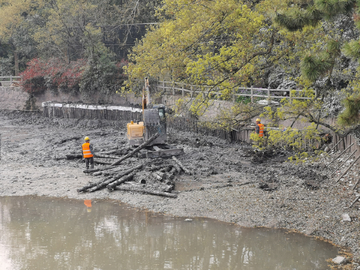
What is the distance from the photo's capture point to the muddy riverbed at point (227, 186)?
431 inches

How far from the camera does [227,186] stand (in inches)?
557

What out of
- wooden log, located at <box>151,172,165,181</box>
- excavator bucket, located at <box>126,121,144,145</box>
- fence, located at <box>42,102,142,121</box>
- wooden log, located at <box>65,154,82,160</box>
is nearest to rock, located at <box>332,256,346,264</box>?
wooden log, located at <box>151,172,165,181</box>

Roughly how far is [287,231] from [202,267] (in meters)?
2.90

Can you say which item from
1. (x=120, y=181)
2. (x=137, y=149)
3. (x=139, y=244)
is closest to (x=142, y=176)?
(x=120, y=181)

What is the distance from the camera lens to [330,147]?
1684cm

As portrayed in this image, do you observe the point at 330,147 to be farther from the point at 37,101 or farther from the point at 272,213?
the point at 37,101

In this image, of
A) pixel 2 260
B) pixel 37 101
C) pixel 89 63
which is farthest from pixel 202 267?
pixel 37 101

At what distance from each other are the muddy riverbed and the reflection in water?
644 millimetres

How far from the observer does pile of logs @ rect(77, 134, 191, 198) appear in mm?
14094

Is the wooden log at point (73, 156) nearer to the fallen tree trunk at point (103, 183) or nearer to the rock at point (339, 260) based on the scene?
the fallen tree trunk at point (103, 183)

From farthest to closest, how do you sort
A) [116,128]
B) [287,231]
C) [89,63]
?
[89,63]
[116,128]
[287,231]

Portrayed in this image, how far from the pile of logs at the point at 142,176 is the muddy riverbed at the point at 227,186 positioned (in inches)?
9.2

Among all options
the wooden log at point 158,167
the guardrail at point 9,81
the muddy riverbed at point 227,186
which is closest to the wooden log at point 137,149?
the muddy riverbed at point 227,186

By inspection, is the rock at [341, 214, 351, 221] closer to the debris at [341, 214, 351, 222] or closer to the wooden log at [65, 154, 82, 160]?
the debris at [341, 214, 351, 222]
